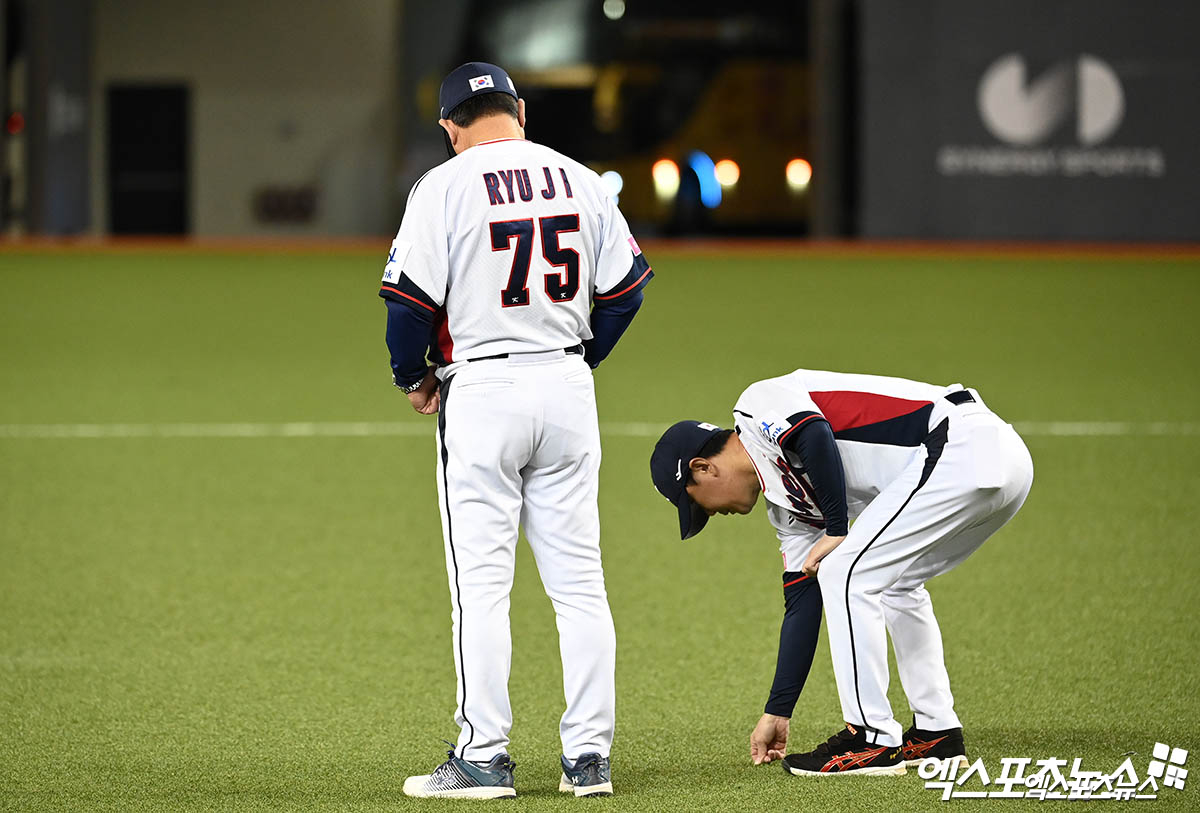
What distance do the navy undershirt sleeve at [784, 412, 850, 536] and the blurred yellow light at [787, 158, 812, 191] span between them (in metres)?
21.5

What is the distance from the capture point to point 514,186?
3.94 m

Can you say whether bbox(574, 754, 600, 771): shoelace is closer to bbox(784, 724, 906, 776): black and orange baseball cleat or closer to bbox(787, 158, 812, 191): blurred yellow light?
bbox(784, 724, 906, 776): black and orange baseball cleat

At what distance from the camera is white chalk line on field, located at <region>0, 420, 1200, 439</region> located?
9969 mm

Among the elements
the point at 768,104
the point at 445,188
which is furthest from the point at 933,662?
the point at 768,104

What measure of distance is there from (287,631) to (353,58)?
927 inches

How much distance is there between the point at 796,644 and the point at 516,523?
804 millimetres

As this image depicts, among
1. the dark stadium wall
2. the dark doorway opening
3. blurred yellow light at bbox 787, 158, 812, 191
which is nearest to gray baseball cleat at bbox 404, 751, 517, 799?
the dark stadium wall

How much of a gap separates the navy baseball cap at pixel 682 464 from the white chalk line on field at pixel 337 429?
5.61 metres

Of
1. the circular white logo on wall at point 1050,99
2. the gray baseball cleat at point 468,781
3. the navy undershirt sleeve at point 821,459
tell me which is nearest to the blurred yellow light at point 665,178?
the circular white logo on wall at point 1050,99

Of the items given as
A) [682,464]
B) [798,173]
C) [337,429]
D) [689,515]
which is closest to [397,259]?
[682,464]

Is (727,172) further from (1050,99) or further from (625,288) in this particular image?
(625,288)

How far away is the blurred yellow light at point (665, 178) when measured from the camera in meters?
25.6

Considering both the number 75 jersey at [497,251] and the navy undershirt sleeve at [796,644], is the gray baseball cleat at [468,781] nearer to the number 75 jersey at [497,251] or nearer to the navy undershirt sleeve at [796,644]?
the navy undershirt sleeve at [796,644]

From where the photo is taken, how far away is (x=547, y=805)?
4.01 metres
